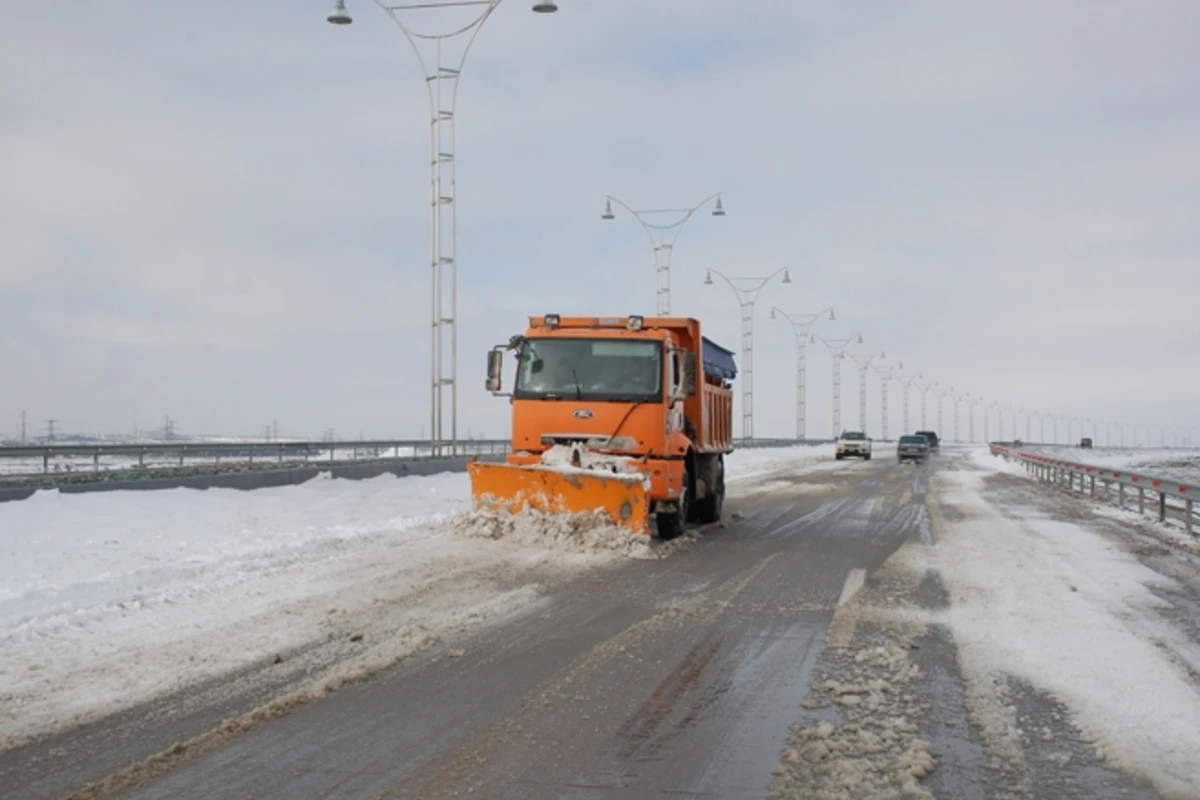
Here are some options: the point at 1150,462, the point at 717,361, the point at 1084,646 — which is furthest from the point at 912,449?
the point at 1084,646

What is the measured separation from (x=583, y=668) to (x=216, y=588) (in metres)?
4.64

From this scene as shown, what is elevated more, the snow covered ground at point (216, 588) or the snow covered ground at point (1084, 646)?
the snow covered ground at point (216, 588)

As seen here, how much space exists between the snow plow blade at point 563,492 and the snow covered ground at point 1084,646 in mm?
3634

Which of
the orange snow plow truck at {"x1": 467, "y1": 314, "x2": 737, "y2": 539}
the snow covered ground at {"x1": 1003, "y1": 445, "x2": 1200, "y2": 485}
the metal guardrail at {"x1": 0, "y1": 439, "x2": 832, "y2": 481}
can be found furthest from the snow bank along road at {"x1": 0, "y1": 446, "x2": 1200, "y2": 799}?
the metal guardrail at {"x1": 0, "y1": 439, "x2": 832, "y2": 481}

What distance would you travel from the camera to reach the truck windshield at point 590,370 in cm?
1483

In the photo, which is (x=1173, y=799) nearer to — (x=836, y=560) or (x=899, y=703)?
(x=899, y=703)

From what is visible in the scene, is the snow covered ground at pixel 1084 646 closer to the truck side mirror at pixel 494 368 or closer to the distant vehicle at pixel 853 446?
the truck side mirror at pixel 494 368

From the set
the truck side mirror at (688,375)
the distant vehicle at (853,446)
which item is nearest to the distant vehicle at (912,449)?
the distant vehicle at (853,446)

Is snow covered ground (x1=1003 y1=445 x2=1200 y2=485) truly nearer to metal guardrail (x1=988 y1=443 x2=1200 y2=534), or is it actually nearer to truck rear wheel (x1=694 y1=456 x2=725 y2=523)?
metal guardrail (x1=988 y1=443 x2=1200 y2=534)

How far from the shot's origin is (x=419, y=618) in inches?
345

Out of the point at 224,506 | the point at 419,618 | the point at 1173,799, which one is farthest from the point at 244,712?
the point at 224,506

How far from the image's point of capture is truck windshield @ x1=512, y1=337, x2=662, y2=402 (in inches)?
584

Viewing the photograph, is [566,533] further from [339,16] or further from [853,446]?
[853,446]

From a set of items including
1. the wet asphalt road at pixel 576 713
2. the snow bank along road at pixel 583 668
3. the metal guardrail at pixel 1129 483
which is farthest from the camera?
the metal guardrail at pixel 1129 483
